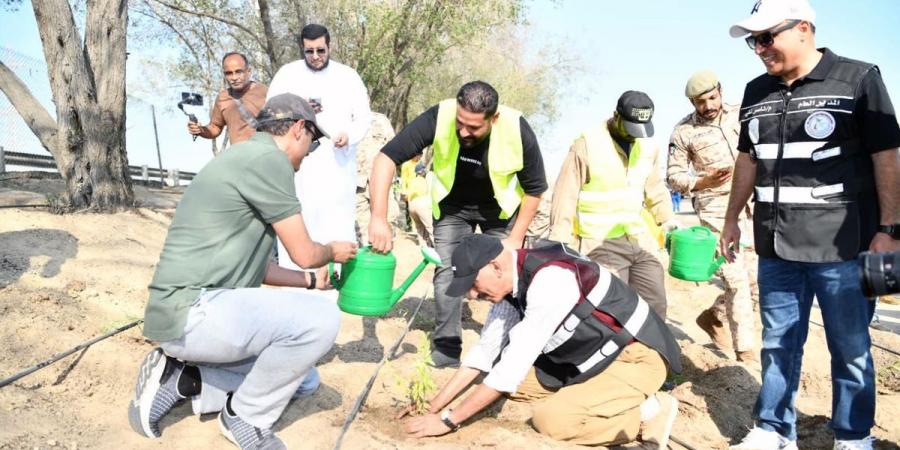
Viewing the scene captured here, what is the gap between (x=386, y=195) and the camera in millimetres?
3729

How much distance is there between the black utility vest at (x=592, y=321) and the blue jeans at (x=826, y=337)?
1.57ft

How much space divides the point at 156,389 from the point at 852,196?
3.14m

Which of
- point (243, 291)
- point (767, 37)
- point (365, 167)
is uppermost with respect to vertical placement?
point (767, 37)

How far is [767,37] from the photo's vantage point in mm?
2977

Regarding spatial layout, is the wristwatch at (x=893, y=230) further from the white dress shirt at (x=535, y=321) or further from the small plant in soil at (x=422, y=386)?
the small plant in soil at (x=422, y=386)

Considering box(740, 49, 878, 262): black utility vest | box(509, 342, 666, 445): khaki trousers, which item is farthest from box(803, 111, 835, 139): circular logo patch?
box(509, 342, 666, 445): khaki trousers

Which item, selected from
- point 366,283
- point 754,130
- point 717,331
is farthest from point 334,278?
point 717,331

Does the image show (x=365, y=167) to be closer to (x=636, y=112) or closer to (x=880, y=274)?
(x=636, y=112)

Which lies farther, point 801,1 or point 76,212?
point 76,212

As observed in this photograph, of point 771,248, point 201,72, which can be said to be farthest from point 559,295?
point 201,72

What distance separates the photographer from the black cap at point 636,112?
3.96 m

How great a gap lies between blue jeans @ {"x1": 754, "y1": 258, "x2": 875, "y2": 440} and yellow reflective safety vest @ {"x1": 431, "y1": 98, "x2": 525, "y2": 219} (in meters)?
1.43

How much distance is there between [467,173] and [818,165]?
6.01 feet

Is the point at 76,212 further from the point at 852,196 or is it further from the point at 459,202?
the point at 852,196
